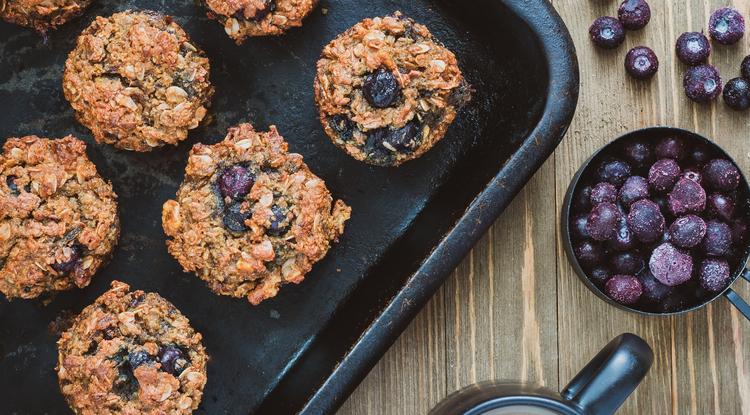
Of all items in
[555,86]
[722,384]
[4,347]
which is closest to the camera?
[555,86]

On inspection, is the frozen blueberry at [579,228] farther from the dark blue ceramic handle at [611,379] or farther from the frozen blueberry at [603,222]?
the dark blue ceramic handle at [611,379]

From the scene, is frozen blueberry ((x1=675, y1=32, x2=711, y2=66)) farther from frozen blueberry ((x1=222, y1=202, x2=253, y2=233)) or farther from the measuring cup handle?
frozen blueberry ((x1=222, y1=202, x2=253, y2=233))

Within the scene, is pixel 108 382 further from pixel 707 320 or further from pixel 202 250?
pixel 707 320

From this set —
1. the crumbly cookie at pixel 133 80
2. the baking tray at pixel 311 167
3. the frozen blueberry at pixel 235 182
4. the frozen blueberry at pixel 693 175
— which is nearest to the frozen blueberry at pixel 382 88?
the baking tray at pixel 311 167

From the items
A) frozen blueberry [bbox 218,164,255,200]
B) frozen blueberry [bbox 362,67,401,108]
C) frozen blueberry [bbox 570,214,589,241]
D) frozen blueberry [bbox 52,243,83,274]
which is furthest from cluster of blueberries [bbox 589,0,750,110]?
frozen blueberry [bbox 52,243,83,274]

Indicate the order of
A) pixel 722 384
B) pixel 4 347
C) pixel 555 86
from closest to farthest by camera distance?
pixel 555 86 → pixel 4 347 → pixel 722 384

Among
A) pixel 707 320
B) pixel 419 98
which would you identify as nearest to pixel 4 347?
pixel 419 98
